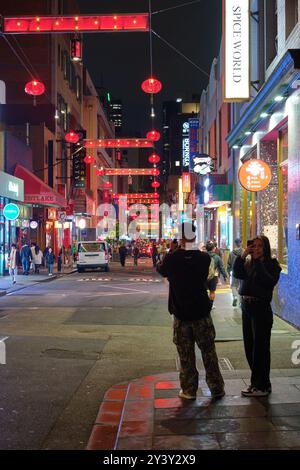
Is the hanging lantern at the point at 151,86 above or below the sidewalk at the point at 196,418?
above

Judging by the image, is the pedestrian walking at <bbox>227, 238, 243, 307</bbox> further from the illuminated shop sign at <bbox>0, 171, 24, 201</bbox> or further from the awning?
the awning

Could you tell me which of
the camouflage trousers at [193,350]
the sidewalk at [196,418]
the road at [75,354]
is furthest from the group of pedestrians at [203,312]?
the road at [75,354]

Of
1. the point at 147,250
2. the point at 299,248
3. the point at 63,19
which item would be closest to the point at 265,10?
the point at 63,19

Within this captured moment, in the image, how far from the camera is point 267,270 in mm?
6859

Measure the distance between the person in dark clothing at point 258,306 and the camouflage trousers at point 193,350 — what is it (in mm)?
402

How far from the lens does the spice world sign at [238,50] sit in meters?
15.4

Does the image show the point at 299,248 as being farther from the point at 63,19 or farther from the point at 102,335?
the point at 63,19

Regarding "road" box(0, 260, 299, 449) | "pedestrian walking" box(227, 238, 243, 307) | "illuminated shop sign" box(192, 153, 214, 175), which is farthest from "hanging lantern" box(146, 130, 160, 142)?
"pedestrian walking" box(227, 238, 243, 307)

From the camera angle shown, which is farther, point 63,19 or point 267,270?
point 63,19

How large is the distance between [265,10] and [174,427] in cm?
1256

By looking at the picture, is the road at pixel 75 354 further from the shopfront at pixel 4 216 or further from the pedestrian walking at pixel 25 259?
the pedestrian walking at pixel 25 259

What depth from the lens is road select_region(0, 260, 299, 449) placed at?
19.9ft

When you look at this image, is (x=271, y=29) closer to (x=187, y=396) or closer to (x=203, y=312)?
(x=203, y=312)

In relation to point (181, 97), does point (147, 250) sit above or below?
below
